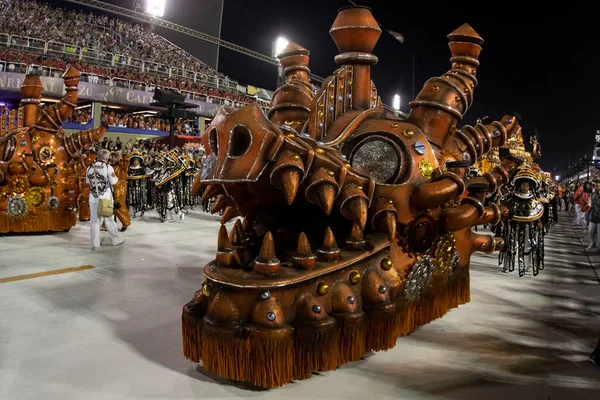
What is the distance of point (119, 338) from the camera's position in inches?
132

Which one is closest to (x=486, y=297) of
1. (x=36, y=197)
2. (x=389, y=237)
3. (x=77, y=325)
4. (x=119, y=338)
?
(x=389, y=237)

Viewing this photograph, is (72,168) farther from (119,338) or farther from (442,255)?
(442,255)

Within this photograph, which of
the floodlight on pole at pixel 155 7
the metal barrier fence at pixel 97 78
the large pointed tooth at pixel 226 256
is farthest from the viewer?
the floodlight on pole at pixel 155 7

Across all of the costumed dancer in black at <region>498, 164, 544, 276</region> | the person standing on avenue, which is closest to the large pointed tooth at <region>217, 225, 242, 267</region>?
the costumed dancer in black at <region>498, 164, 544, 276</region>

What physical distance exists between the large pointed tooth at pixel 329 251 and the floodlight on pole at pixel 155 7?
2882 cm

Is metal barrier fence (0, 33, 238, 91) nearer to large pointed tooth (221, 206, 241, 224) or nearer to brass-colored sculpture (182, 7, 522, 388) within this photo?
brass-colored sculpture (182, 7, 522, 388)

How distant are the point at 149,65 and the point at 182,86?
2625mm

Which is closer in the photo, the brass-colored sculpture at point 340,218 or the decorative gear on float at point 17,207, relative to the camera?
the brass-colored sculpture at point 340,218

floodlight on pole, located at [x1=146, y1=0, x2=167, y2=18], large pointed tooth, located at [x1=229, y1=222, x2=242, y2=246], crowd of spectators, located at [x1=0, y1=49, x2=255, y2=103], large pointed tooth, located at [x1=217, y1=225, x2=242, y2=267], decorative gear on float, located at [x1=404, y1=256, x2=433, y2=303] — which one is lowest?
decorative gear on float, located at [x1=404, y1=256, x2=433, y2=303]

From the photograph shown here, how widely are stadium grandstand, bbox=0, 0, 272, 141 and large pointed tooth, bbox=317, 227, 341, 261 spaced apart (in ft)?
51.9

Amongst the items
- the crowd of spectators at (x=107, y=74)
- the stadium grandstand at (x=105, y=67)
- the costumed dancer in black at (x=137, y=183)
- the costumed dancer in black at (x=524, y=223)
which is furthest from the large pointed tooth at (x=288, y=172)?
the stadium grandstand at (x=105, y=67)

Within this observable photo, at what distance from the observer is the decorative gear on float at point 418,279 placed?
306 centimetres

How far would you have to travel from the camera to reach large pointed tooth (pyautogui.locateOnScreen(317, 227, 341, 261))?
2672 mm

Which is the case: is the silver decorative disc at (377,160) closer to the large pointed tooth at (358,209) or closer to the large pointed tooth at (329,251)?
the large pointed tooth at (358,209)
